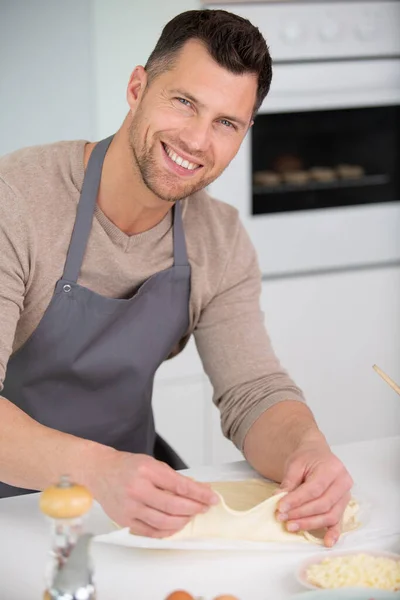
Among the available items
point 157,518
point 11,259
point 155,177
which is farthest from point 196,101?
point 157,518

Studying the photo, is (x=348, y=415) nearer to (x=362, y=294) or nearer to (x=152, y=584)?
(x=362, y=294)

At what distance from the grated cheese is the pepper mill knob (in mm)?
410

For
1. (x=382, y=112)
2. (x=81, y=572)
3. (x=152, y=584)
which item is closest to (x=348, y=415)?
(x=382, y=112)

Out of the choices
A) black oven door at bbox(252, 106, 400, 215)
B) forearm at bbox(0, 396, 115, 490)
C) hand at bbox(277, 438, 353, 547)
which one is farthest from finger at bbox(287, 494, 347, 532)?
black oven door at bbox(252, 106, 400, 215)

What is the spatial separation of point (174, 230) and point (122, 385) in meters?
0.28

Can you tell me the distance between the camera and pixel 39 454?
124cm

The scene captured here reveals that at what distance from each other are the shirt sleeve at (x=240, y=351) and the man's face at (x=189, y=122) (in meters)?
0.22

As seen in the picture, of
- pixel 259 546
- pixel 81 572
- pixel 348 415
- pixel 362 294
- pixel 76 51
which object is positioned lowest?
pixel 348 415

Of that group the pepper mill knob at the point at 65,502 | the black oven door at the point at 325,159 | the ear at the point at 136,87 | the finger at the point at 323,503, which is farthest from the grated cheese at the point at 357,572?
the black oven door at the point at 325,159

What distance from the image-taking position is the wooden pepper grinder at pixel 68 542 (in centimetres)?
76

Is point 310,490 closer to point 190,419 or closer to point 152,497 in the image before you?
point 152,497

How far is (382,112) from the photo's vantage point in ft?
8.93

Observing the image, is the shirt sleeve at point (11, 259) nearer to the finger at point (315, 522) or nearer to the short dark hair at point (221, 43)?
the short dark hair at point (221, 43)

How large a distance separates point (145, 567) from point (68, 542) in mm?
373
